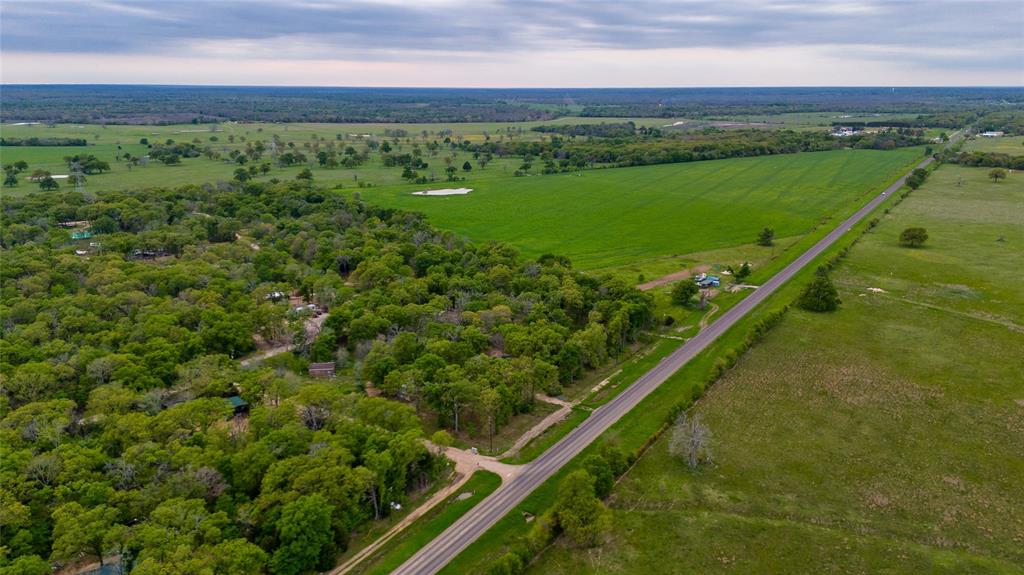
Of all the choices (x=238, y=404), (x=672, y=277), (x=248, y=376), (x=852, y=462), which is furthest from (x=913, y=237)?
(x=238, y=404)

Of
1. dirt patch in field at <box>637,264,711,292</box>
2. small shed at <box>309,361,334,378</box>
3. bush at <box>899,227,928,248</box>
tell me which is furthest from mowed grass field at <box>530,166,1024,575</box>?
small shed at <box>309,361,334,378</box>

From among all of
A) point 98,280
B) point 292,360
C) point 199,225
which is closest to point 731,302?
point 292,360

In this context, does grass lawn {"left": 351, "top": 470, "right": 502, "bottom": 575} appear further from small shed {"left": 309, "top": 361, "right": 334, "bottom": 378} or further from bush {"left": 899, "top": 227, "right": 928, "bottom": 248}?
bush {"left": 899, "top": 227, "right": 928, "bottom": 248}

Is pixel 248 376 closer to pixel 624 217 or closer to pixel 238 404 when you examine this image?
pixel 238 404

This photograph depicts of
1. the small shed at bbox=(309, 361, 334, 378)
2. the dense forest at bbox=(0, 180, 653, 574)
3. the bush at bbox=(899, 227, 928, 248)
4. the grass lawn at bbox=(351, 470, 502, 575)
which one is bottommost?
the grass lawn at bbox=(351, 470, 502, 575)

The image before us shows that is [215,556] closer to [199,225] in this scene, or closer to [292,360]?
[292,360]

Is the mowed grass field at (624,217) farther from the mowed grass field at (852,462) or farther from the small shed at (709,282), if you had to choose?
the mowed grass field at (852,462)
